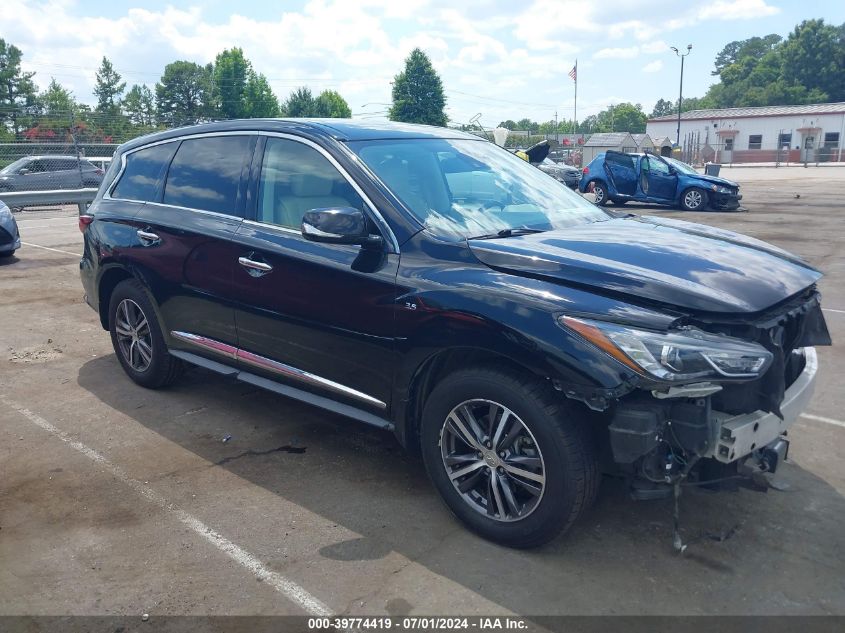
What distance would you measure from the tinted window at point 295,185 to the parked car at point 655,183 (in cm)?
1577

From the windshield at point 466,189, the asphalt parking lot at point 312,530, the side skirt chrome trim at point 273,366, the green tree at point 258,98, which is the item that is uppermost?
the green tree at point 258,98

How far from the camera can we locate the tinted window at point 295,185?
4000mm

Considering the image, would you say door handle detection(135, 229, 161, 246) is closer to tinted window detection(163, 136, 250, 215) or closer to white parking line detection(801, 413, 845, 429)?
tinted window detection(163, 136, 250, 215)

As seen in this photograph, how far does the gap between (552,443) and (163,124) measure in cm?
2802

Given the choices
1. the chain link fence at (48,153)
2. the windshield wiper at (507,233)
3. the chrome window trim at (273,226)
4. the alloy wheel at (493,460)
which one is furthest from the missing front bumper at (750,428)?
the chain link fence at (48,153)

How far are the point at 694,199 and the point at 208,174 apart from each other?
16947mm

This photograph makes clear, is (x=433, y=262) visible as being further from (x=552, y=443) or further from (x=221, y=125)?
(x=221, y=125)

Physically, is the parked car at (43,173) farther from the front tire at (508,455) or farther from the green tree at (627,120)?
the green tree at (627,120)

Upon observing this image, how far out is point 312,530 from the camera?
3.57m

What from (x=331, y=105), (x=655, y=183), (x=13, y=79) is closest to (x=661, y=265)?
(x=655, y=183)

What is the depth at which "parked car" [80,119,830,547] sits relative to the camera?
2967mm

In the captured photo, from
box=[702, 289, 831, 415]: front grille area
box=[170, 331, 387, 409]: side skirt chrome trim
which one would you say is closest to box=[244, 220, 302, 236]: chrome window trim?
box=[170, 331, 387, 409]: side skirt chrome trim

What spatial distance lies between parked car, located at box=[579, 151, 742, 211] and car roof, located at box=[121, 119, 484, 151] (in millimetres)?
15183

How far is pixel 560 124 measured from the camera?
164 m
